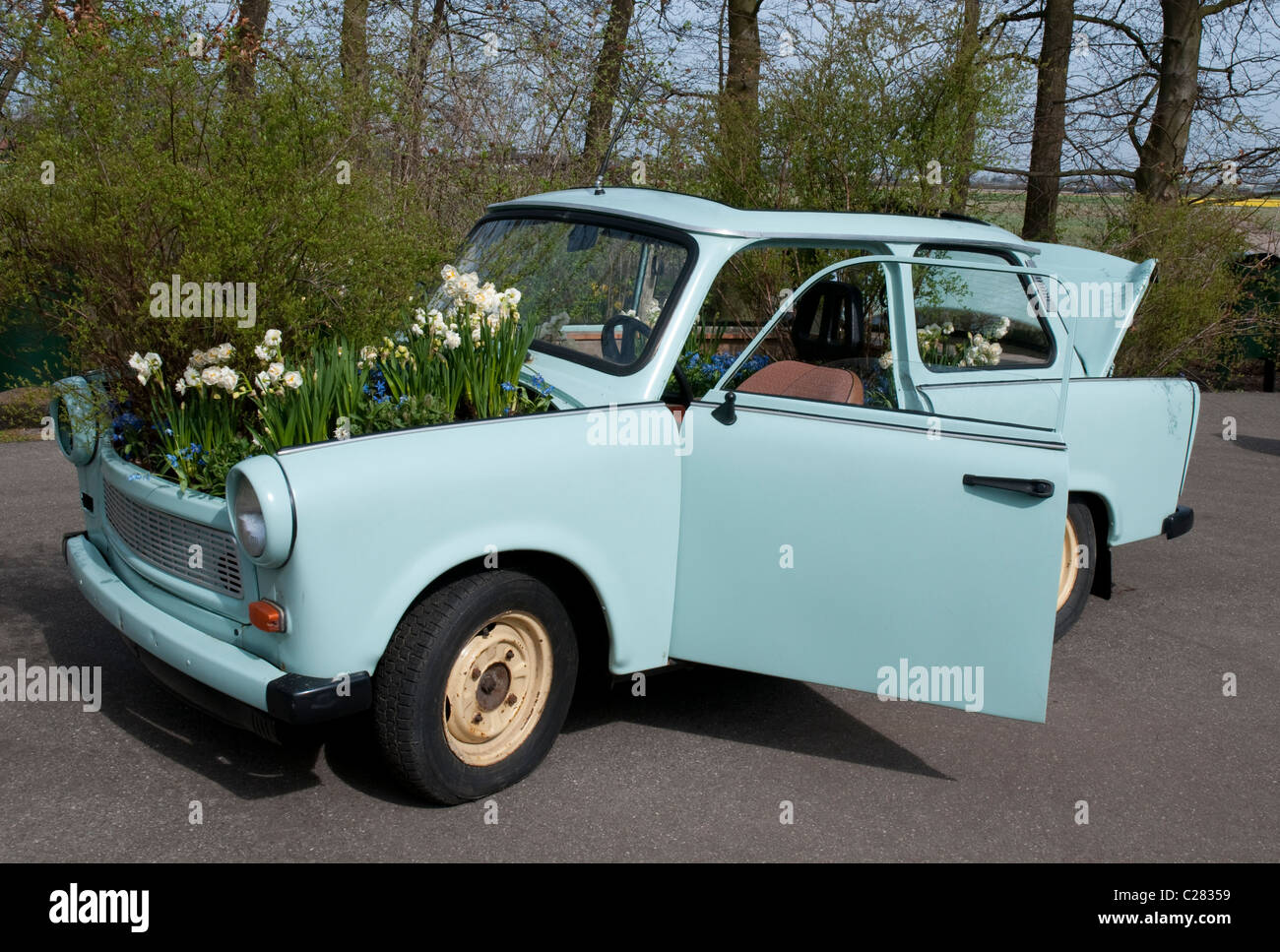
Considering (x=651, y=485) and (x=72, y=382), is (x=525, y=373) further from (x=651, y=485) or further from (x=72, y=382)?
(x=72, y=382)

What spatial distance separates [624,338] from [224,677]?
1.85m

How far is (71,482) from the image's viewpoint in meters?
8.16

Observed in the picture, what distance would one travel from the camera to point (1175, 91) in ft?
47.0

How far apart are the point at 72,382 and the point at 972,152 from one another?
23.9ft

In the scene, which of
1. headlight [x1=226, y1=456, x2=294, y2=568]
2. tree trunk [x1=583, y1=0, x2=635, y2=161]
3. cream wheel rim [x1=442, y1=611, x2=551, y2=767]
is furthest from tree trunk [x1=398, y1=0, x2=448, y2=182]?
headlight [x1=226, y1=456, x2=294, y2=568]

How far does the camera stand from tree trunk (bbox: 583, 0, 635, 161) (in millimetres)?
12312

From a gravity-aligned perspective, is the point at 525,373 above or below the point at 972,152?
below

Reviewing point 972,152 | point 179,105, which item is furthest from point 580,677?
point 972,152

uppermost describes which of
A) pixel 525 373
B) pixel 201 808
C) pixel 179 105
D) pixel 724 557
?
pixel 179 105

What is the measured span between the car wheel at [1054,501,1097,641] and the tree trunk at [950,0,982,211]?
4.53m

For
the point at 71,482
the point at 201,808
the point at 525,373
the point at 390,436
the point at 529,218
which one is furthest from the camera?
the point at 71,482

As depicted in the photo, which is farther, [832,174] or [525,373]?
[832,174]

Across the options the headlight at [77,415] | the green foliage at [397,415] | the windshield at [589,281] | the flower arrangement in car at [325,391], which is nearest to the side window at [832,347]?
the windshield at [589,281]

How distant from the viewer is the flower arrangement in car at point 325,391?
3824mm
